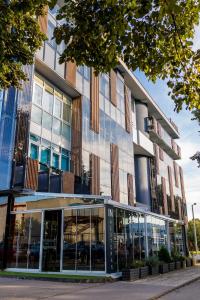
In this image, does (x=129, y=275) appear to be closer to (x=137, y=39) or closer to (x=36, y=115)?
(x=137, y=39)

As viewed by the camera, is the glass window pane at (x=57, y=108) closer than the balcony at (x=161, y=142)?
Yes

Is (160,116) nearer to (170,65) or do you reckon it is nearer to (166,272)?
(166,272)

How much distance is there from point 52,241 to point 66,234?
101 centimetres

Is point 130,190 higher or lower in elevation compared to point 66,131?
lower

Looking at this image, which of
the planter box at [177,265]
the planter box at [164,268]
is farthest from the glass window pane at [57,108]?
the planter box at [177,265]

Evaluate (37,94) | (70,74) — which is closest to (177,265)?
(37,94)

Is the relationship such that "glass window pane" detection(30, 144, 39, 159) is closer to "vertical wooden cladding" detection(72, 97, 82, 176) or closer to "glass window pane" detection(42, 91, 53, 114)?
"glass window pane" detection(42, 91, 53, 114)

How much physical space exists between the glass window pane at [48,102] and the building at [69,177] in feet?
0.27

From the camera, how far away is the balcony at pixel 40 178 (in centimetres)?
1673

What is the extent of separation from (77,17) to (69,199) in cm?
1139

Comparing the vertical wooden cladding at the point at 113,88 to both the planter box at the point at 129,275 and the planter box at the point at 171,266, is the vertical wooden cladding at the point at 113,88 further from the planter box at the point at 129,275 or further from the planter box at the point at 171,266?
the planter box at the point at 129,275

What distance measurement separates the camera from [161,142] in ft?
153

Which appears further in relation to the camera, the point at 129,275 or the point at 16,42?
the point at 129,275

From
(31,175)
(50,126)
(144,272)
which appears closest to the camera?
(144,272)
